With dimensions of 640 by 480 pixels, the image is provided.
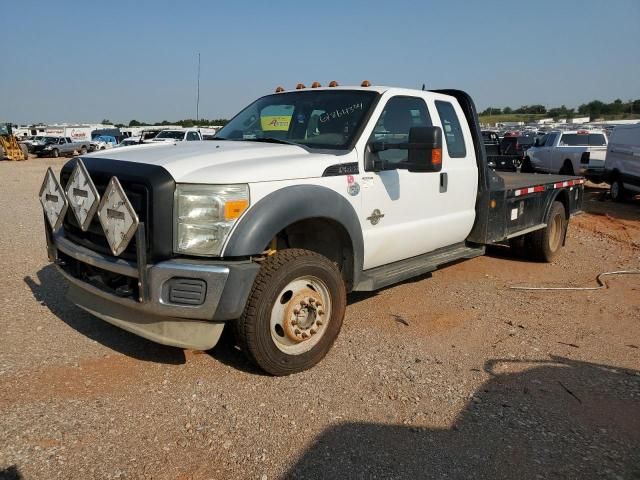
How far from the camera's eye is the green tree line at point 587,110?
75.1 meters

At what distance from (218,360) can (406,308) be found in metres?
1.98

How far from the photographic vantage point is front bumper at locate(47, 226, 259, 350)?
3.09 m

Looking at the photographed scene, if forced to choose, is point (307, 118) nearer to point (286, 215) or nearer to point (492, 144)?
point (286, 215)

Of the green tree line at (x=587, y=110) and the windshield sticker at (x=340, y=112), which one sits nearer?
the windshield sticker at (x=340, y=112)

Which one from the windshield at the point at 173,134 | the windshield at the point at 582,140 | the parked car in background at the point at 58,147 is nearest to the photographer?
the windshield at the point at 582,140

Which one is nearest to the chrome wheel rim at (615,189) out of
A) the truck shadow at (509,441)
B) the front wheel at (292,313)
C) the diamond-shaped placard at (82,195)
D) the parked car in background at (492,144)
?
the parked car in background at (492,144)

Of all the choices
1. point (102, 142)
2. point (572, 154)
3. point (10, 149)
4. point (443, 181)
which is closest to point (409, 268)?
point (443, 181)

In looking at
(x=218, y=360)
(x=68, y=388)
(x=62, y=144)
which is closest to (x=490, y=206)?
(x=218, y=360)

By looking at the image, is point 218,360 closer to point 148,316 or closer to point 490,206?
point 148,316

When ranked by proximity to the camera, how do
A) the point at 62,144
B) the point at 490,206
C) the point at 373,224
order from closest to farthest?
the point at 373,224
the point at 490,206
the point at 62,144

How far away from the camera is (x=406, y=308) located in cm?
511

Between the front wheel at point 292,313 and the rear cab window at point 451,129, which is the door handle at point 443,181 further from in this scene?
the front wheel at point 292,313

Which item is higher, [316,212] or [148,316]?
[316,212]

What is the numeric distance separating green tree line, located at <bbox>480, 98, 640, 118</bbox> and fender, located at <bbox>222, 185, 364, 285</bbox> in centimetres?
7752
